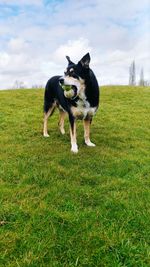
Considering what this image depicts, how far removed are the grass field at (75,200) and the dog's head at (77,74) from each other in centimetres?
140

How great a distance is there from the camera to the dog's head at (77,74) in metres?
6.90

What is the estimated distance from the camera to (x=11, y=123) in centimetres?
1089

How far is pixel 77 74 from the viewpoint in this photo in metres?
7.01

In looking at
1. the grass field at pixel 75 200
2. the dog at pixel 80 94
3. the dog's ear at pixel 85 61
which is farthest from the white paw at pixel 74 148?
the dog's ear at pixel 85 61

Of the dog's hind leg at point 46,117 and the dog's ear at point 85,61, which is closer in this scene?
the dog's ear at point 85,61

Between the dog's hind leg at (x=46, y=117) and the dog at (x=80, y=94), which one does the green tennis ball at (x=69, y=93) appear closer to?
the dog at (x=80, y=94)

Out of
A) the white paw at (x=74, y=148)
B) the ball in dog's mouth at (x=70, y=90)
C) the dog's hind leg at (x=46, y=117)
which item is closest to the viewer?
the ball in dog's mouth at (x=70, y=90)

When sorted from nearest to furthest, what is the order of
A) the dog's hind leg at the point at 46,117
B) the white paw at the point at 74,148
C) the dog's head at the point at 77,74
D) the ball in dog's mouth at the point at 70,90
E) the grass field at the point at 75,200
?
the grass field at the point at 75,200
the dog's head at the point at 77,74
the ball in dog's mouth at the point at 70,90
the white paw at the point at 74,148
the dog's hind leg at the point at 46,117

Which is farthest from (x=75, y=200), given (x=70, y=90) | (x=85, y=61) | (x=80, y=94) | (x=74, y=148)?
(x=85, y=61)

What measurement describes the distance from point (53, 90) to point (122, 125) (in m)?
2.72

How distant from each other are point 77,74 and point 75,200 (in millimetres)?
2879

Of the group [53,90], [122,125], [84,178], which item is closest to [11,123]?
[53,90]

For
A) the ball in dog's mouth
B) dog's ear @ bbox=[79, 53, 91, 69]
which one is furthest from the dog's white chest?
dog's ear @ bbox=[79, 53, 91, 69]

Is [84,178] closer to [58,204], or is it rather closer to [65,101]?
[58,204]
